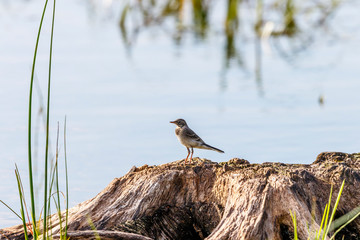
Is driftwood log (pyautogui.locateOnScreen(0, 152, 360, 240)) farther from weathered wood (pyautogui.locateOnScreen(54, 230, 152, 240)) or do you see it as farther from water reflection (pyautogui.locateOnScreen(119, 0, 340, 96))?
water reflection (pyautogui.locateOnScreen(119, 0, 340, 96))

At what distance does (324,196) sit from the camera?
5.52 metres

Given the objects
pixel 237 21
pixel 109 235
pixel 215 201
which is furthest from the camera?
pixel 237 21

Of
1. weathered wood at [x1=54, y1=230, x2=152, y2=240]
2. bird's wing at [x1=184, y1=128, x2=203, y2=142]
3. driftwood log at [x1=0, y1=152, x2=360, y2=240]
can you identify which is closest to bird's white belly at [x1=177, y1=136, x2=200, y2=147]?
bird's wing at [x1=184, y1=128, x2=203, y2=142]

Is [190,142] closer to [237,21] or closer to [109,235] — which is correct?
[109,235]

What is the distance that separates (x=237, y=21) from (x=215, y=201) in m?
11.1

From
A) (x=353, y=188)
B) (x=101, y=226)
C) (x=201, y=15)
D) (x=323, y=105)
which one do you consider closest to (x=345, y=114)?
(x=323, y=105)

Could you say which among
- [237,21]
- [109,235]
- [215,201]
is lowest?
[109,235]

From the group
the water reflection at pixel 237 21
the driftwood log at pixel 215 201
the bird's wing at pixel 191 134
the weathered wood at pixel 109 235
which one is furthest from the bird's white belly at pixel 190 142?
the water reflection at pixel 237 21

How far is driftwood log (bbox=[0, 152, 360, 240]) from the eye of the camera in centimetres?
526

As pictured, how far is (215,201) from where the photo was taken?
18.5 feet

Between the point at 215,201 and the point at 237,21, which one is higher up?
the point at 237,21

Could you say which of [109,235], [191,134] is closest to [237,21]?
[191,134]

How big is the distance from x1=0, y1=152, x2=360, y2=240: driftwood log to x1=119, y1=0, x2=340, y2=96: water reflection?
872cm

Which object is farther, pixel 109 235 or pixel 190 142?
pixel 190 142
